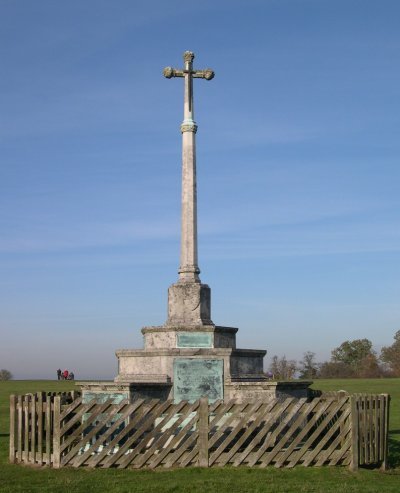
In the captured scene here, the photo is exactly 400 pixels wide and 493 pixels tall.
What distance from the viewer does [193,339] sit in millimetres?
16297

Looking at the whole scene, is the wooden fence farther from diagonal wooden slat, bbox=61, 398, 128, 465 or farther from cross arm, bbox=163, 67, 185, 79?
cross arm, bbox=163, 67, 185, 79

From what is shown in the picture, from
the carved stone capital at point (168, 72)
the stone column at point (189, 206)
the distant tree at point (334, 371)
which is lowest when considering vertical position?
the distant tree at point (334, 371)

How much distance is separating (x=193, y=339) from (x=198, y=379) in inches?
51.3

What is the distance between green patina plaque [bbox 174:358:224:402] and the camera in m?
15.1

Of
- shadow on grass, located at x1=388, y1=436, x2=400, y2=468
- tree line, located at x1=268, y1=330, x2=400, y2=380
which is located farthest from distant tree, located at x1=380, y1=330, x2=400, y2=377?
shadow on grass, located at x1=388, y1=436, x2=400, y2=468

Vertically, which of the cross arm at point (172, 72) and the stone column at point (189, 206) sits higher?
the cross arm at point (172, 72)

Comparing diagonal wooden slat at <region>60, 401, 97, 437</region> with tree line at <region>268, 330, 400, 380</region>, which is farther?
tree line at <region>268, 330, 400, 380</region>

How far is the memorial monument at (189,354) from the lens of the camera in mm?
14625

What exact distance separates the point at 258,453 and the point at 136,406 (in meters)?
2.32

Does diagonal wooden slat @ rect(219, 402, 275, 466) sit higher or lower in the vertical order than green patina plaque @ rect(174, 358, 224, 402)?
lower

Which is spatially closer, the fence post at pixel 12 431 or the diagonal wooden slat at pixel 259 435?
the diagonal wooden slat at pixel 259 435

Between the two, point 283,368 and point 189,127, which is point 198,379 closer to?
point 189,127

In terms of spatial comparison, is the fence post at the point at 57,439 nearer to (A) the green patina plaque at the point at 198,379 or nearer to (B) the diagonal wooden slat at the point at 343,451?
(A) the green patina plaque at the point at 198,379

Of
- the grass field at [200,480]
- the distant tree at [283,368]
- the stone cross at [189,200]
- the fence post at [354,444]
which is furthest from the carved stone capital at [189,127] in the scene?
the distant tree at [283,368]
